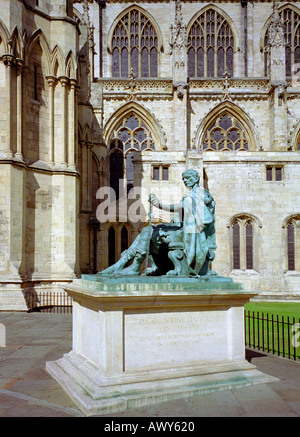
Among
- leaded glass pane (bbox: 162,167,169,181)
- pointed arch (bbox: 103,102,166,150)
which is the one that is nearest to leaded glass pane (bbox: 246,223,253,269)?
leaded glass pane (bbox: 162,167,169,181)

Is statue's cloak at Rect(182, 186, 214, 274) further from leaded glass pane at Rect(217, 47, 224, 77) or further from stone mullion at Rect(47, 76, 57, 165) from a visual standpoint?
leaded glass pane at Rect(217, 47, 224, 77)

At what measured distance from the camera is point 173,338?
5.86 m

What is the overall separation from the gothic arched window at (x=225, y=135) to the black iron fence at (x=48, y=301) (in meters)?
18.2

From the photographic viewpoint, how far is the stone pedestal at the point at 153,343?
532 cm

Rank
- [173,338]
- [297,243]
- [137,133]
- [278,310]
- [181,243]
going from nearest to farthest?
[173,338]
[181,243]
[278,310]
[297,243]
[137,133]

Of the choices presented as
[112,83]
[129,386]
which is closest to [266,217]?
[112,83]

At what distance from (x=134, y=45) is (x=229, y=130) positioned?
36.8 ft

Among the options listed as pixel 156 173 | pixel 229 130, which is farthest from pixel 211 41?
pixel 156 173

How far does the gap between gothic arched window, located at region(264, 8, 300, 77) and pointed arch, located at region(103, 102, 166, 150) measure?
12.5 metres

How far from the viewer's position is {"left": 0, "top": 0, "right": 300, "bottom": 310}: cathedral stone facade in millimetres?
16141

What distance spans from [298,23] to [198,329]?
35741mm

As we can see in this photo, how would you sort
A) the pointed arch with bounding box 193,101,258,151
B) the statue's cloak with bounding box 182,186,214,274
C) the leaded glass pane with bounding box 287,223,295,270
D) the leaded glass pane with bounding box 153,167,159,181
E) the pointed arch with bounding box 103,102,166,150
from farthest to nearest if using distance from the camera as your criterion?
the pointed arch with bounding box 193,101,258,151, the pointed arch with bounding box 103,102,166,150, the leaded glass pane with bounding box 153,167,159,181, the leaded glass pane with bounding box 287,223,295,270, the statue's cloak with bounding box 182,186,214,274

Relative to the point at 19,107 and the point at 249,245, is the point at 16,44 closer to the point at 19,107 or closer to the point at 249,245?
the point at 19,107

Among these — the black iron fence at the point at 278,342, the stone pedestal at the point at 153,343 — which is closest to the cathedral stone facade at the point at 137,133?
the stone pedestal at the point at 153,343
